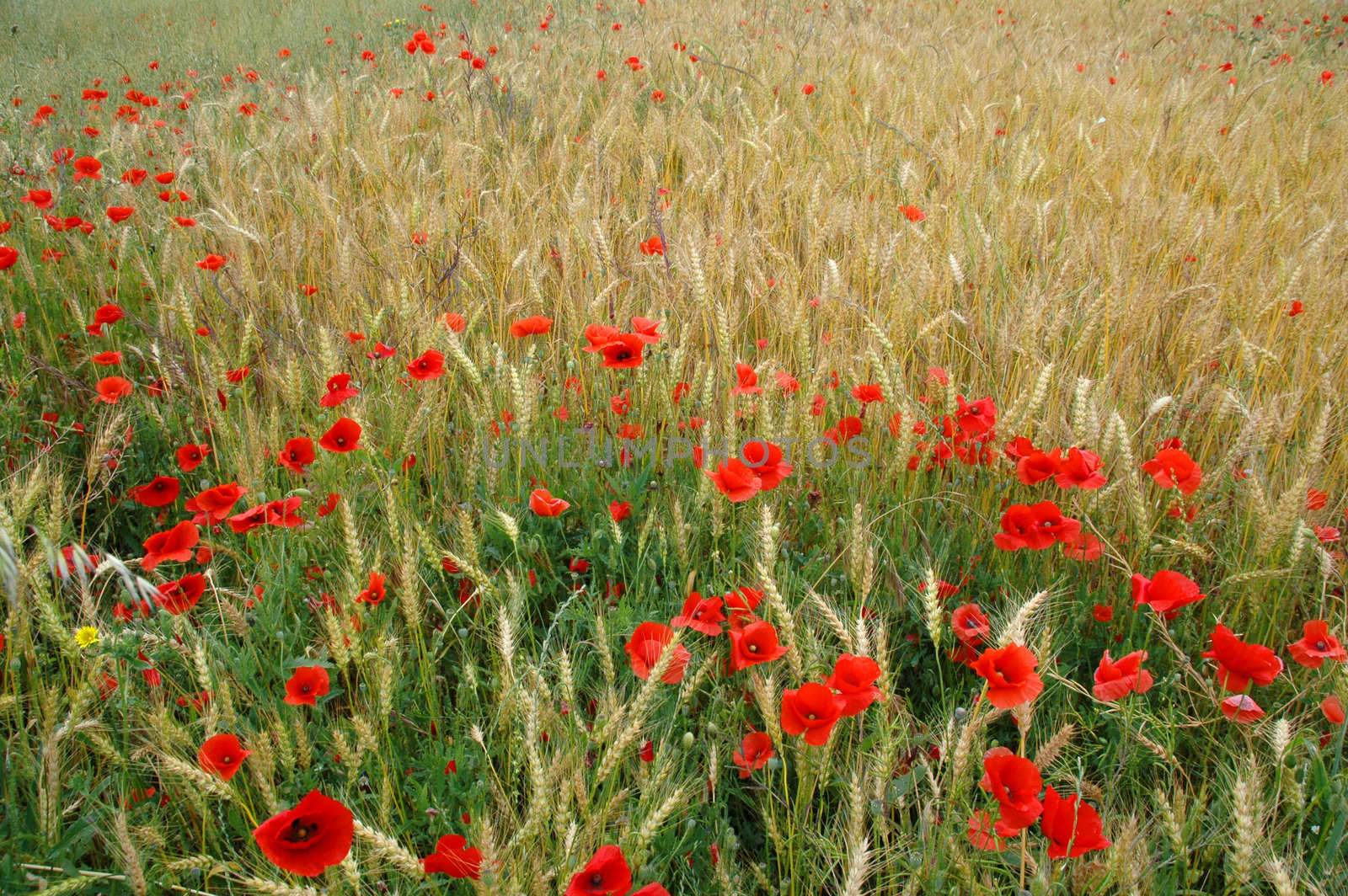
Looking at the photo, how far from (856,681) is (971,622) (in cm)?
38

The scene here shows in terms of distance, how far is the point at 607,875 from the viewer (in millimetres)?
871

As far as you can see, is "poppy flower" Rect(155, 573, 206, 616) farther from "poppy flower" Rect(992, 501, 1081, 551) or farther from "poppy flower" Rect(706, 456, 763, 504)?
"poppy flower" Rect(992, 501, 1081, 551)

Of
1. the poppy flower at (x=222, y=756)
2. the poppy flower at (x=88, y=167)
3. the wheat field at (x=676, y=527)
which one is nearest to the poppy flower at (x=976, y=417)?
the wheat field at (x=676, y=527)

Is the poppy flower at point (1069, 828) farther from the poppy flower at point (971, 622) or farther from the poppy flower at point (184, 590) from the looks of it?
→ the poppy flower at point (184, 590)

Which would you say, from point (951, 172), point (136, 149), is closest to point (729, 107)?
point (951, 172)

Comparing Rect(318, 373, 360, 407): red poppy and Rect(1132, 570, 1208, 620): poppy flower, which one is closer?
Rect(1132, 570, 1208, 620): poppy flower

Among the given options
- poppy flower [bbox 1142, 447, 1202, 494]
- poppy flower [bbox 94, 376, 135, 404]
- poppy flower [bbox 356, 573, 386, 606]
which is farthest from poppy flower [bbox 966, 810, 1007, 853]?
poppy flower [bbox 94, 376, 135, 404]

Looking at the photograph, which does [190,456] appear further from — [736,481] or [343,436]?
Answer: [736,481]

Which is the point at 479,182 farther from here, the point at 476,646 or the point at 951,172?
the point at 476,646

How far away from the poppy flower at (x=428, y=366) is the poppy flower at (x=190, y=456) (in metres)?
0.45

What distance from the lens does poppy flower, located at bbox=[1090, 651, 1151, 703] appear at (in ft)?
3.50

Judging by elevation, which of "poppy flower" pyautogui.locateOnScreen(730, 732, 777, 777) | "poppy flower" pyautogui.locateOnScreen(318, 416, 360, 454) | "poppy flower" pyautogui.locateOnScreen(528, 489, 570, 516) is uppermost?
"poppy flower" pyautogui.locateOnScreen(318, 416, 360, 454)

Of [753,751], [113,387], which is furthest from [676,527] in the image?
[113,387]

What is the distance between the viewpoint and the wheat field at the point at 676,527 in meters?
1.01
